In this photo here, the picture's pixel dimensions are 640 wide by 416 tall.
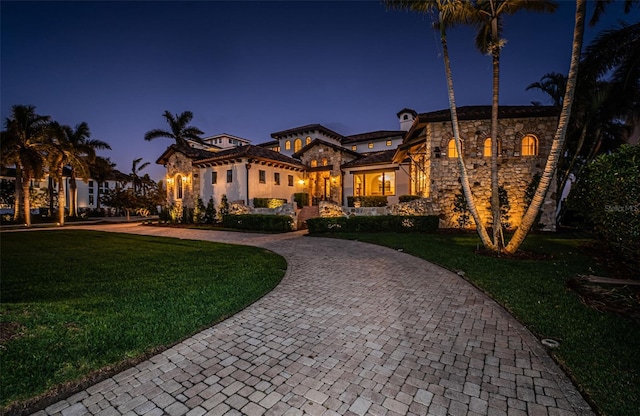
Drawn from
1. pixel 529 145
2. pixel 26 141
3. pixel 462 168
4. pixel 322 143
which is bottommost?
pixel 462 168

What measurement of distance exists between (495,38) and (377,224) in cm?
953

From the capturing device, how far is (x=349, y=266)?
24.2 ft

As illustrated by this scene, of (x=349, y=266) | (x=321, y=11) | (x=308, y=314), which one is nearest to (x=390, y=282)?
(x=349, y=266)

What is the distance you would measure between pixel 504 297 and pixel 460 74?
10.2 m

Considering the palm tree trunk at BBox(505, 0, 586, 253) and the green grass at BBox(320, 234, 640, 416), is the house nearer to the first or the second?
the green grass at BBox(320, 234, 640, 416)

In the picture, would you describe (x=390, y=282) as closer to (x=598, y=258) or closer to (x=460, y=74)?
(x=598, y=258)

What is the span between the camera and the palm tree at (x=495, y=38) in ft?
26.1

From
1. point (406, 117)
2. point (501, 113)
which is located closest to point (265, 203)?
point (501, 113)

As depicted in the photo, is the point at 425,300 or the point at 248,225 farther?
the point at 248,225

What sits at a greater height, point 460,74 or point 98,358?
point 460,74

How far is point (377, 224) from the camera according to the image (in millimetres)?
14750

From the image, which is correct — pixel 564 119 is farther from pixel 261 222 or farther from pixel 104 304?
pixel 261 222

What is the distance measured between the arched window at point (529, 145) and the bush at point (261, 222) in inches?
575

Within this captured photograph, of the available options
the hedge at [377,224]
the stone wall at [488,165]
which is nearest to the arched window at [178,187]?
the hedge at [377,224]
